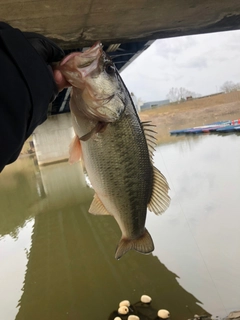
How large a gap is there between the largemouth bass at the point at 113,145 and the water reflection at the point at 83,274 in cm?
327

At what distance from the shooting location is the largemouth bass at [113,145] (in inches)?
76.7

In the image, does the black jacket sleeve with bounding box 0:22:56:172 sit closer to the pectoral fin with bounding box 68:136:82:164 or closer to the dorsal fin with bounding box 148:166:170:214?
the pectoral fin with bounding box 68:136:82:164

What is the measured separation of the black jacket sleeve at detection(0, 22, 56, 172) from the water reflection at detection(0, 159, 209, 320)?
4454 mm

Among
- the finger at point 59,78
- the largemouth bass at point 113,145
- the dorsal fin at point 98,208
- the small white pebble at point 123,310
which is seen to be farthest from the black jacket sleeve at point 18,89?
the small white pebble at point 123,310

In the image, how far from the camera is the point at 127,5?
5562 millimetres

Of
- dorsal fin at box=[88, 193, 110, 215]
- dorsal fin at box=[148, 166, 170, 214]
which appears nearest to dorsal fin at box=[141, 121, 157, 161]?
dorsal fin at box=[148, 166, 170, 214]

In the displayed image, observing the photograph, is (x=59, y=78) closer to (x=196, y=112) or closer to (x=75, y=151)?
(x=75, y=151)

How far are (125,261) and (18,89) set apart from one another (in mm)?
6098

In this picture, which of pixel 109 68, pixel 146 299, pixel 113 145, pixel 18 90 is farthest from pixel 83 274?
pixel 18 90

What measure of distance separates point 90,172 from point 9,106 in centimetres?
102

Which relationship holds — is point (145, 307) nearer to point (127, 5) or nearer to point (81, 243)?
point (81, 243)

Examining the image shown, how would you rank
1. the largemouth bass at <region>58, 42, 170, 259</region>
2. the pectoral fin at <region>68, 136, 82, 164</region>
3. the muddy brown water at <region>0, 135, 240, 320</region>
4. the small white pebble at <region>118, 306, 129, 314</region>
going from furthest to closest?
the muddy brown water at <region>0, 135, 240, 320</region> < the small white pebble at <region>118, 306, 129, 314</region> < the pectoral fin at <region>68, 136, 82, 164</region> < the largemouth bass at <region>58, 42, 170, 259</region>

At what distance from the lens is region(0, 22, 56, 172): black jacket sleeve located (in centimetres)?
126

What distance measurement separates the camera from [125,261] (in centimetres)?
689
